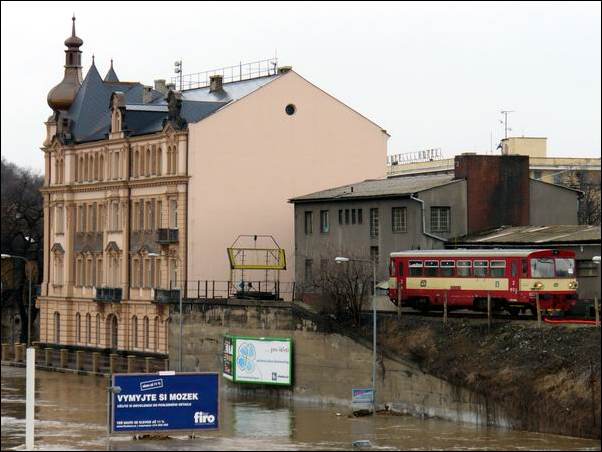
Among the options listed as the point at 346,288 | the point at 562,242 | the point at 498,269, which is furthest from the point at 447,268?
the point at 346,288

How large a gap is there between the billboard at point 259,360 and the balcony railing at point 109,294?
63.5 ft

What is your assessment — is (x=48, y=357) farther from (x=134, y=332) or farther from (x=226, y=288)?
(x=226, y=288)

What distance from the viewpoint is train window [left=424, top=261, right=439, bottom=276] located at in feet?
296

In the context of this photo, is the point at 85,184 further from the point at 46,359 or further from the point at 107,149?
the point at 46,359

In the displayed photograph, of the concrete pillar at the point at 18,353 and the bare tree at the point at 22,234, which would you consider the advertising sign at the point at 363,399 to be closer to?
the concrete pillar at the point at 18,353

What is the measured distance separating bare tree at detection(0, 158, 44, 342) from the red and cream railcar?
2169 inches

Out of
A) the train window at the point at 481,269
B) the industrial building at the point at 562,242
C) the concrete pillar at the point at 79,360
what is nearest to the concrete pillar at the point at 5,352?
the concrete pillar at the point at 79,360

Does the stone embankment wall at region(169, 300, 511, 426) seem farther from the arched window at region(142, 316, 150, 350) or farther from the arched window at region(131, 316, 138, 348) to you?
the arched window at region(131, 316, 138, 348)

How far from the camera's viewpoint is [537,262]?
85375 mm

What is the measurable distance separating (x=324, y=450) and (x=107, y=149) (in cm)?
5288

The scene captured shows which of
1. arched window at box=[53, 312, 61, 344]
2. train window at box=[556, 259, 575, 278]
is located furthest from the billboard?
arched window at box=[53, 312, 61, 344]

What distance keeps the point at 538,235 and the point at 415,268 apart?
6.80 meters

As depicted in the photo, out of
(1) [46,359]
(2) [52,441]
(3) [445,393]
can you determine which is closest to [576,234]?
(3) [445,393]

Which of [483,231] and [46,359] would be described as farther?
[46,359]
